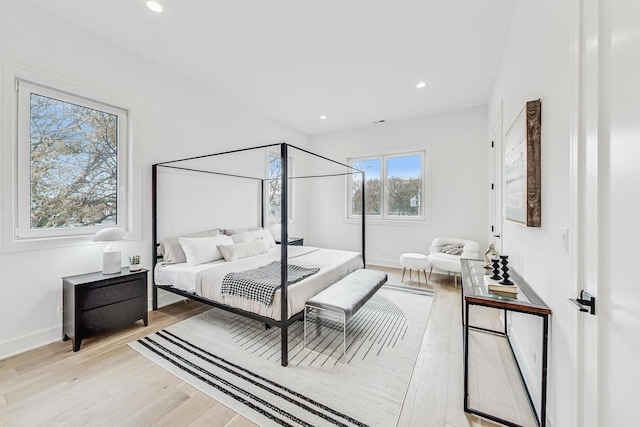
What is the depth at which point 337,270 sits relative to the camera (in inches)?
121

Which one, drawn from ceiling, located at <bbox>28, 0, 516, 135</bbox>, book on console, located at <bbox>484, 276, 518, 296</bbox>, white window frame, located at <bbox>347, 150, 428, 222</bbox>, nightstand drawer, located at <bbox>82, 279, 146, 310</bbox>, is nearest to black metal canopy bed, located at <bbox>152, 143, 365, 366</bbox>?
nightstand drawer, located at <bbox>82, 279, 146, 310</bbox>

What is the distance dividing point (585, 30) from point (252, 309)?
8.85 ft

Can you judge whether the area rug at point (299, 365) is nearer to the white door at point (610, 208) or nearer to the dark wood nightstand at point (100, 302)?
the dark wood nightstand at point (100, 302)

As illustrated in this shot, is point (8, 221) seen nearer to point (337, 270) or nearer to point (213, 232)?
point (213, 232)

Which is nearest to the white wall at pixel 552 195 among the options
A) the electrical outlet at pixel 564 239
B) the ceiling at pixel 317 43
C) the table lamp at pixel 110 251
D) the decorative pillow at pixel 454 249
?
the electrical outlet at pixel 564 239

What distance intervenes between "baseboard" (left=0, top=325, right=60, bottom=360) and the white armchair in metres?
4.72

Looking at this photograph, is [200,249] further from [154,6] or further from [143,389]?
[154,6]

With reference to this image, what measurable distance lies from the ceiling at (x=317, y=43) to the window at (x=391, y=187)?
4.54ft

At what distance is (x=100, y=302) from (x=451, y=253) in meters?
4.73

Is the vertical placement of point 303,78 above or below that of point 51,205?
above

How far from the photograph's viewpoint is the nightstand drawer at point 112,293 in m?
2.39

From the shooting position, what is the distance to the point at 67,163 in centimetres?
262

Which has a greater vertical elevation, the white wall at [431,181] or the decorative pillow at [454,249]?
the white wall at [431,181]

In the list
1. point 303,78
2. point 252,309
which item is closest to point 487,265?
point 252,309
